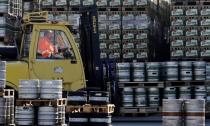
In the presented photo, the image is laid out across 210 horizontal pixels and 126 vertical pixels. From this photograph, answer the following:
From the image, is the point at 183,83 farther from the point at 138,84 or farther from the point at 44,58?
the point at 44,58

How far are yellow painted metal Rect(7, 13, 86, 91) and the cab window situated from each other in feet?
0.21

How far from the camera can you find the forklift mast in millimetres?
13102

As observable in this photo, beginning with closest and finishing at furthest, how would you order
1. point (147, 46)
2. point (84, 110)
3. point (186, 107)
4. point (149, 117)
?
point (186, 107) → point (84, 110) → point (149, 117) → point (147, 46)

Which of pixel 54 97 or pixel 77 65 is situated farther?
pixel 77 65

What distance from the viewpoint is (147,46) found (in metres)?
16.0

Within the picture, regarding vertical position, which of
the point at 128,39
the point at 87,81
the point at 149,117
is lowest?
the point at 149,117

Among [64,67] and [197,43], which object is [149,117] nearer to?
[197,43]

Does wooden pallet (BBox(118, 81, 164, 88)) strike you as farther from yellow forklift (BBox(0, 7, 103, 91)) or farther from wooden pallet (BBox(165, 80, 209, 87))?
yellow forklift (BBox(0, 7, 103, 91))

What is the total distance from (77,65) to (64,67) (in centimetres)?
26

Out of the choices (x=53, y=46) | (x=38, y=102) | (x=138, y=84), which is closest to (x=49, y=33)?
(x=53, y=46)

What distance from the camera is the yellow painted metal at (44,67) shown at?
39.9 ft

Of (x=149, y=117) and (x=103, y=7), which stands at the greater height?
(x=103, y=7)

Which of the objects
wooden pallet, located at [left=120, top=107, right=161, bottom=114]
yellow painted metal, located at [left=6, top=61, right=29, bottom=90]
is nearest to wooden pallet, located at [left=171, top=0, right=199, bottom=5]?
wooden pallet, located at [left=120, top=107, right=161, bottom=114]

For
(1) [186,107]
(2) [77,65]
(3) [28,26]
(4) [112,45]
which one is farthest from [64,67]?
(4) [112,45]
